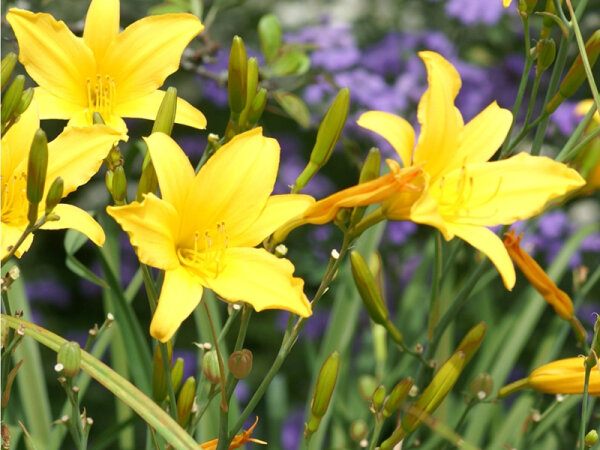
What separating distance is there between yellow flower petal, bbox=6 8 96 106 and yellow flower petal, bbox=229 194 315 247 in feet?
0.63

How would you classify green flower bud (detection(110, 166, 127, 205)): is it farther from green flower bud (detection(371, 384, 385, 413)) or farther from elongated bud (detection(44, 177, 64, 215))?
green flower bud (detection(371, 384, 385, 413))

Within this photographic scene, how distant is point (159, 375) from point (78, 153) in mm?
214

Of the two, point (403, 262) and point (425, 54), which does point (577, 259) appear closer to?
point (403, 262)

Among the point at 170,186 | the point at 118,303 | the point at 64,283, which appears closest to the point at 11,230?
the point at 170,186

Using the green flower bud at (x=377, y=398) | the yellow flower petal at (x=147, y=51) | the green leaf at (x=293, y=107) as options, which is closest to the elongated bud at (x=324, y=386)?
the green flower bud at (x=377, y=398)

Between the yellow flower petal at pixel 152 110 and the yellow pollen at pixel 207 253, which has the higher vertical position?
the yellow flower petal at pixel 152 110

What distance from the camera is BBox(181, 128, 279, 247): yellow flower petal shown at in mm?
730

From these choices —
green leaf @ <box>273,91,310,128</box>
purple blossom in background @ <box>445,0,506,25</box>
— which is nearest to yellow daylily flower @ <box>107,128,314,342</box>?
green leaf @ <box>273,91,310,128</box>

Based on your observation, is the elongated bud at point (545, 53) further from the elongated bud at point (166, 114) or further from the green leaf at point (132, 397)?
the green leaf at point (132, 397)

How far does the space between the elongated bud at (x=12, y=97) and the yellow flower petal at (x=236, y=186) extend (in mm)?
148

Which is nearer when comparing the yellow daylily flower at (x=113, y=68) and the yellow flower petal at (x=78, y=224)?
the yellow flower petal at (x=78, y=224)

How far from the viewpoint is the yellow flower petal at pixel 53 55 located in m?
0.77

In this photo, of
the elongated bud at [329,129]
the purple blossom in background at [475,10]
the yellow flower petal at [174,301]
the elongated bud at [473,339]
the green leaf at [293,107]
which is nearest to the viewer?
the yellow flower petal at [174,301]

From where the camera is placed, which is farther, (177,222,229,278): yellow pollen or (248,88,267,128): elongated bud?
(248,88,267,128): elongated bud
